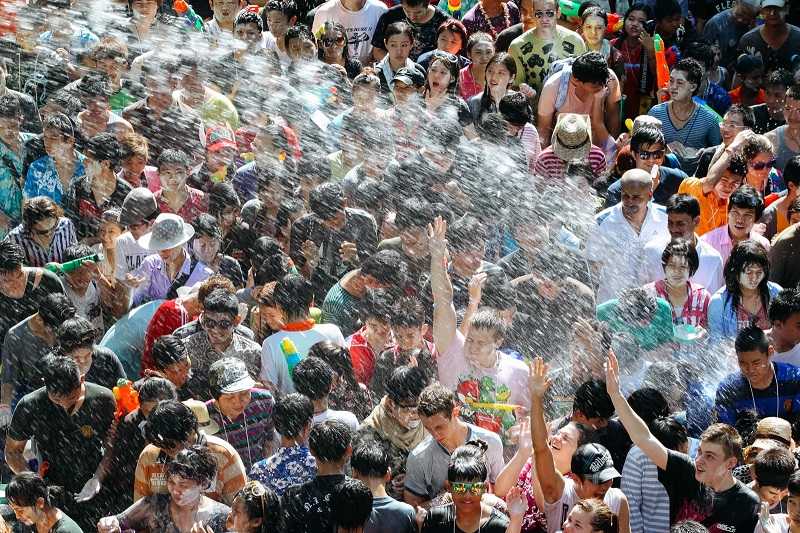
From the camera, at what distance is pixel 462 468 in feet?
26.6

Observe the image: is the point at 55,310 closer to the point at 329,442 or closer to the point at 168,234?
the point at 168,234

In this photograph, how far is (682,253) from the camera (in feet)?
34.9

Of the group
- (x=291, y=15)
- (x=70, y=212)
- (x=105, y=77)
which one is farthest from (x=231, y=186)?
(x=291, y=15)

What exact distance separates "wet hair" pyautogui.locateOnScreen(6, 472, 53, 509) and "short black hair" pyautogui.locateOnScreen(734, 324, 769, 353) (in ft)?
13.8

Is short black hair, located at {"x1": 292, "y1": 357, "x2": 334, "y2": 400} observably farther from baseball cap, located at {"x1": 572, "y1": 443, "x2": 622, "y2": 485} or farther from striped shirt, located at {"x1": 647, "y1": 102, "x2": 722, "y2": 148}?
striped shirt, located at {"x1": 647, "y1": 102, "x2": 722, "y2": 148}

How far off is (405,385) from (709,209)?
3.97 metres

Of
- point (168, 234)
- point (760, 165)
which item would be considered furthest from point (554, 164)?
point (168, 234)

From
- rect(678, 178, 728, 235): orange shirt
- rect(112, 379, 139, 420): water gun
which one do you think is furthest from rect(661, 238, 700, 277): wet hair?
rect(112, 379, 139, 420): water gun

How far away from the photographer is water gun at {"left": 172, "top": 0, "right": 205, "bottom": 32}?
15766 mm

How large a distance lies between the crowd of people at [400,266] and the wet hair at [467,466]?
3 centimetres

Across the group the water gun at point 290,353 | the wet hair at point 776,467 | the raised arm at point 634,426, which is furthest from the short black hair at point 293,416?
the wet hair at point 776,467

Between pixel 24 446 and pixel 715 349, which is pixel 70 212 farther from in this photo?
pixel 715 349

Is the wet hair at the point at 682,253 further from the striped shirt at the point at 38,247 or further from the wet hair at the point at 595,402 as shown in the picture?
the striped shirt at the point at 38,247

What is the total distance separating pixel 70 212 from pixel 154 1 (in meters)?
3.55
